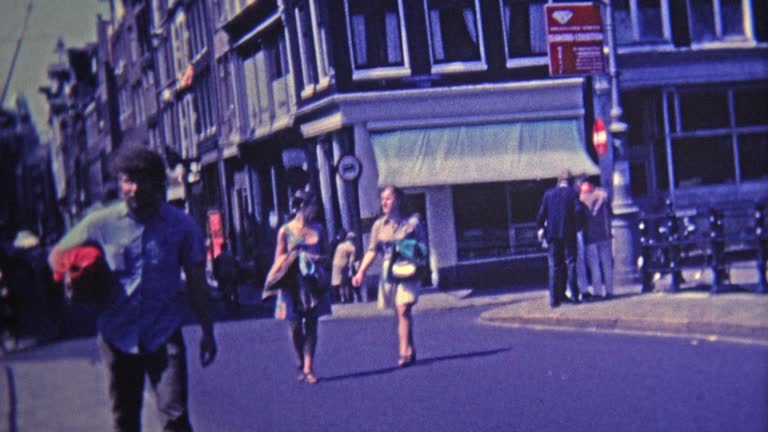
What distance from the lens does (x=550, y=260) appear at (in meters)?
→ 4.91

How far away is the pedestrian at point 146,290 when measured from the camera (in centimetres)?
407

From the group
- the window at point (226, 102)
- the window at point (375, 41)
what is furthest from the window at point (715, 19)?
the window at point (226, 102)

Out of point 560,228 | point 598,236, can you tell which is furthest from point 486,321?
point 560,228

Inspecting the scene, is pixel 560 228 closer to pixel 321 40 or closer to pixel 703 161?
pixel 703 161

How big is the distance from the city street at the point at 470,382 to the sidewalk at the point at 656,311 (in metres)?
0.12

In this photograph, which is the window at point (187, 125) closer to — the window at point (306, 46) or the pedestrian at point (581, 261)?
the window at point (306, 46)

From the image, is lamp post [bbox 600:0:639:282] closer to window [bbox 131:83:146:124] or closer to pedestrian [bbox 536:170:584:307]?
pedestrian [bbox 536:170:584:307]

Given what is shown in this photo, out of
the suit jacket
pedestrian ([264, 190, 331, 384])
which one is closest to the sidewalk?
pedestrian ([264, 190, 331, 384])

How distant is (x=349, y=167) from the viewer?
14.5ft

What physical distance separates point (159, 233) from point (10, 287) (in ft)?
2.30

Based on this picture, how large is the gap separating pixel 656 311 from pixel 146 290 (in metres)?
4.67

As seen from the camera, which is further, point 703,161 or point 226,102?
point 703,161

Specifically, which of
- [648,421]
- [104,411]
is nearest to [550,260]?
[648,421]

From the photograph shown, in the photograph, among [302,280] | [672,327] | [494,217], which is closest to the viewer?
[494,217]
